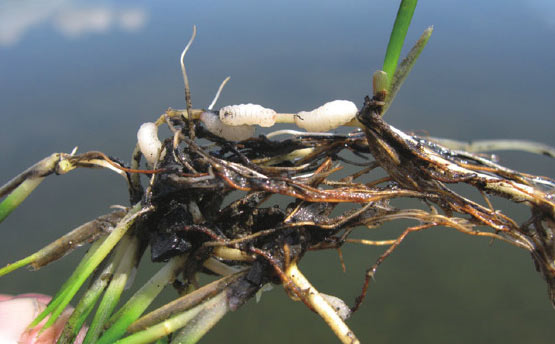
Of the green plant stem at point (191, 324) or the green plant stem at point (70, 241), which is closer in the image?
the green plant stem at point (191, 324)

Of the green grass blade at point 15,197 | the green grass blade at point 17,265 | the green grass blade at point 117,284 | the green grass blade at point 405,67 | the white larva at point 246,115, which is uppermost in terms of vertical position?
the green grass blade at point 405,67

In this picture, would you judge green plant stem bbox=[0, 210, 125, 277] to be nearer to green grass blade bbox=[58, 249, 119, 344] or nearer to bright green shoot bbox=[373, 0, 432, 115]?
green grass blade bbox=[58, 249, 119, 344]

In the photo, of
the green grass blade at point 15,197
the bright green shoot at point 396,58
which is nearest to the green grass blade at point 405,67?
the bright green shoot at point 396,58

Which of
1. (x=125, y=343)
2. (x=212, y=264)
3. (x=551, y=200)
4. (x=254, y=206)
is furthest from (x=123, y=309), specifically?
(x=551, y=200)

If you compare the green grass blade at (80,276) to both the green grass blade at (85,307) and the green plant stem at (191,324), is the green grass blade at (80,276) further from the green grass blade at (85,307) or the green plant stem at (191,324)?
the green plant stem at (191,324)

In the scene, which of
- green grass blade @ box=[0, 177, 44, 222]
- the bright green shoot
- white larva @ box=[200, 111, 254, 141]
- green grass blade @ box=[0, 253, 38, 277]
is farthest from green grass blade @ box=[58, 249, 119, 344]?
the bright green shoot

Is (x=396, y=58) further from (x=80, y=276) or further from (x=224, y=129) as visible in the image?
(x=80, y=276)

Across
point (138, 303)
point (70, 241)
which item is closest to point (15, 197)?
point (70, 241)
